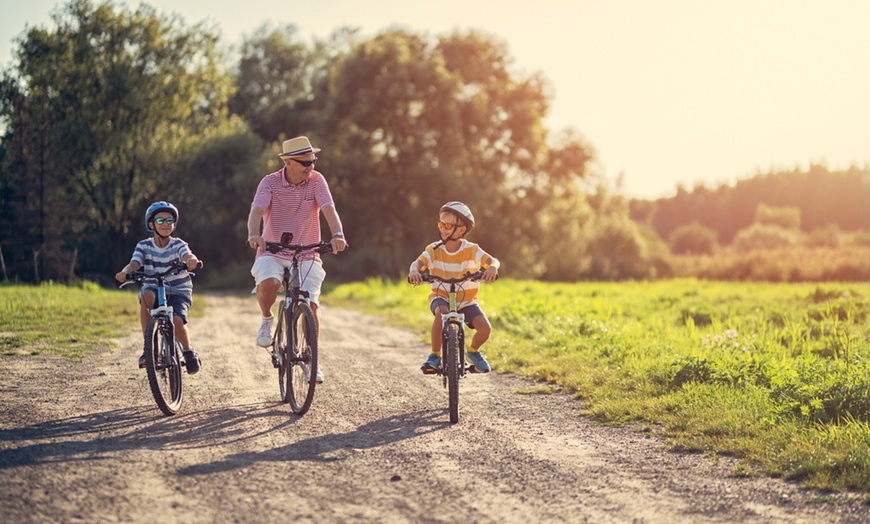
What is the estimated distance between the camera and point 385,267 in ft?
118

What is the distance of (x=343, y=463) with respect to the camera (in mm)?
5562

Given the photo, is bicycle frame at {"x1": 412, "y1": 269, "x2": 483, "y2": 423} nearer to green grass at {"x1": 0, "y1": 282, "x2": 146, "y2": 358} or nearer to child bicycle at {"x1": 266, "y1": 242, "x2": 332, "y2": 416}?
child bicycle at {"x1": 266, "y1": 242, "x2": 332, "y2": 416}

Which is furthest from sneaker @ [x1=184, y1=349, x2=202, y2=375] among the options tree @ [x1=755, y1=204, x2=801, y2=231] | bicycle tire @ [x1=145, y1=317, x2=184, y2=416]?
tree @ [x1=755, y1=204, x2=801, y2=231]

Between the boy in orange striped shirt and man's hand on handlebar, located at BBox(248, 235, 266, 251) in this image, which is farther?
the boy in orange striped shirt

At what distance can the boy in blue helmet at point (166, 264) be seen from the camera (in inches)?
290

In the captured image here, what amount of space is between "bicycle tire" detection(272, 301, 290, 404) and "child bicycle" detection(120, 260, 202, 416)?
87 cm

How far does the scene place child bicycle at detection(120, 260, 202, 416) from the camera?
6.89 m

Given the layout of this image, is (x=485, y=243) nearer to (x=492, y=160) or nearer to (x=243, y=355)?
(x=492, y=160)

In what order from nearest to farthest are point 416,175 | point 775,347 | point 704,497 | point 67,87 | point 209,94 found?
point 704,497
point 775,347
point 67,87
point 416,175
point 209,94

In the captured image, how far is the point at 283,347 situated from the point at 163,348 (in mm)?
1024

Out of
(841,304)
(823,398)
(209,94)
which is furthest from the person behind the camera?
(209,94)

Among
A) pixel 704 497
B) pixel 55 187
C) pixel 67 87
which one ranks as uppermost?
pixel 67 87

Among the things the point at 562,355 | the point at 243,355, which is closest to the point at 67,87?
the point at 243,355

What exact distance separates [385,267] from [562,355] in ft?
83.0
